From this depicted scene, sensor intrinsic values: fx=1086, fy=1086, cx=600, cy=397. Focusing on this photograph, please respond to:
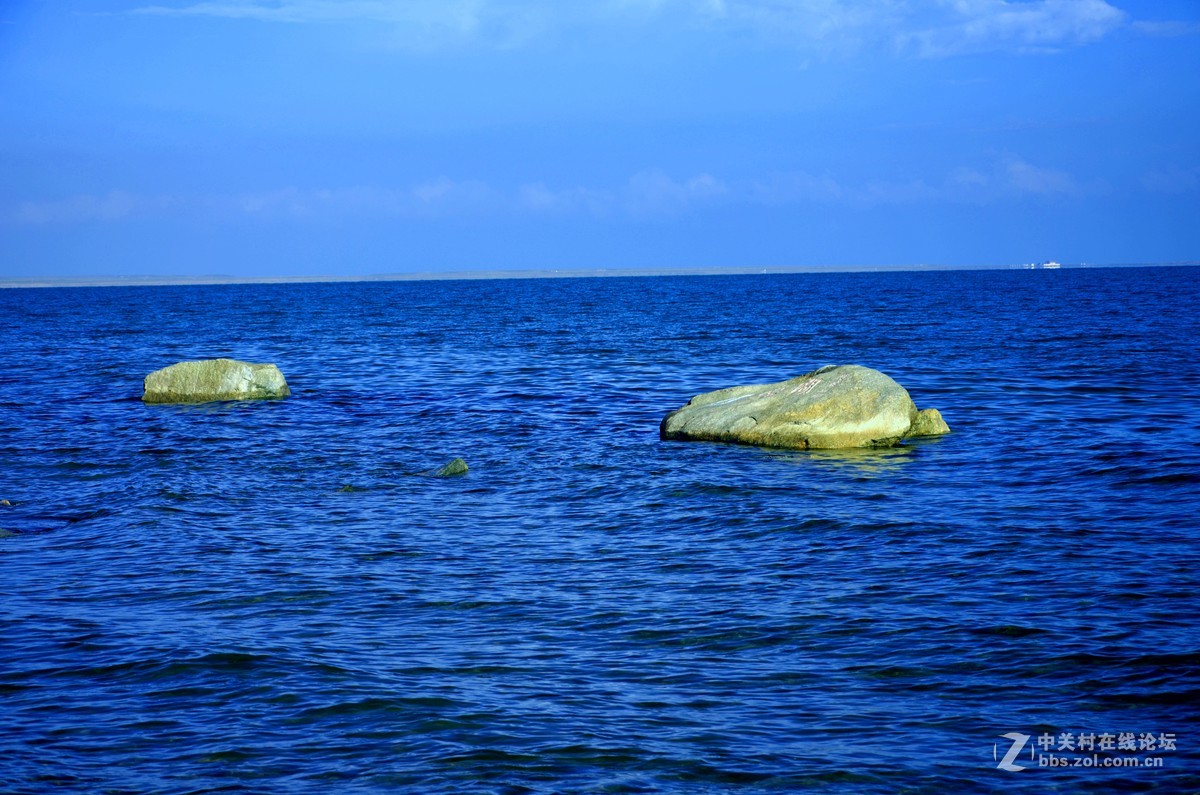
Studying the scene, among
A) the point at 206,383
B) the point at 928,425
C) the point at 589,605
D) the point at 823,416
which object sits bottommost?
the point at 589,605

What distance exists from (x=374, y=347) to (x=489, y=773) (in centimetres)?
4036

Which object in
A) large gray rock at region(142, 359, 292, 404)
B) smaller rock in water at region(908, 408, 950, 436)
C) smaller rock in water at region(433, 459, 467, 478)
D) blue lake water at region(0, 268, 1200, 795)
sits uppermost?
large gray rock at region(142, 359, 292, 404)

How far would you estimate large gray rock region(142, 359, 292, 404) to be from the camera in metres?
26.0

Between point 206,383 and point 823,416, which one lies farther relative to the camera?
point 206,383

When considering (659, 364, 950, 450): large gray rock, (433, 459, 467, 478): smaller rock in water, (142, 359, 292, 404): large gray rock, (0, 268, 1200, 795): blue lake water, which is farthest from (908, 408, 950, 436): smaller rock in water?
(142, 359, 292, 404): large gray rock

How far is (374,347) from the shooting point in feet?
150

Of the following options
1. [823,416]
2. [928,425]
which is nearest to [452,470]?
[823,416]

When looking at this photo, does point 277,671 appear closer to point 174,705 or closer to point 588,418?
point 174,705

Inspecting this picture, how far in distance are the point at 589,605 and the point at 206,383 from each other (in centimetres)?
1864

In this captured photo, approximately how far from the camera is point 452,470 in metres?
16.8

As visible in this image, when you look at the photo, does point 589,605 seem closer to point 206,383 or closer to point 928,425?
point 928,425

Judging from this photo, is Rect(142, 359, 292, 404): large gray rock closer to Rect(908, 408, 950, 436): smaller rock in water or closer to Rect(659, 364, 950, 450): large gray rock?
Rect(659, 364, 950, 450): large gray rock

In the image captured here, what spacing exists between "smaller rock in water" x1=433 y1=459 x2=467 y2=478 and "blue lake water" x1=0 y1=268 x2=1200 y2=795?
26 cm

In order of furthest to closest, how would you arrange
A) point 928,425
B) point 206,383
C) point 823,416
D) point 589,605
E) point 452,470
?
point 206,383
point 928,425
point 823,416
point 452,470
point 589,605
